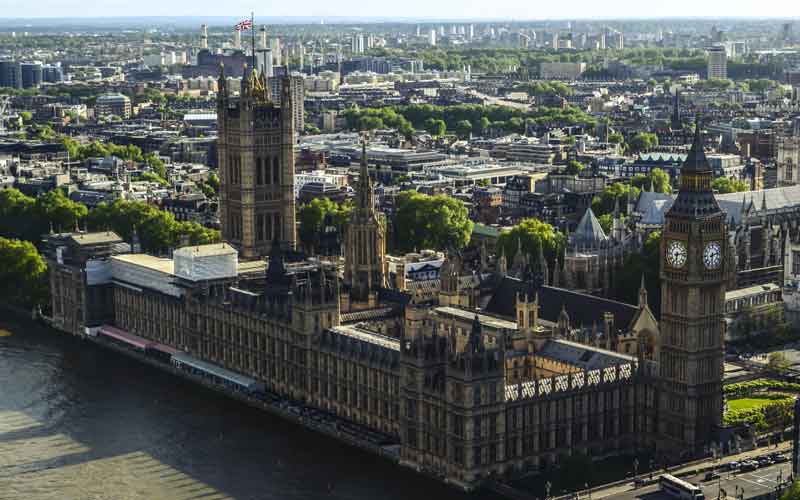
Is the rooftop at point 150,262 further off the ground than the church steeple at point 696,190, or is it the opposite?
the church steeple at point 696,190

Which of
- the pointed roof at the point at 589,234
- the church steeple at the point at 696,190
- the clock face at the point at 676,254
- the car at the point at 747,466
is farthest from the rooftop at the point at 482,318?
the pointed roof at the point at 589,234

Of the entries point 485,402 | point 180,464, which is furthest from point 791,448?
point 180,464

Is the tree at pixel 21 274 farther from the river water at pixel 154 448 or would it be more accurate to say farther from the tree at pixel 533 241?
the tree at pixel 533 241

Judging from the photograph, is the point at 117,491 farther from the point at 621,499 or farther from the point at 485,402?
the point at 621,499

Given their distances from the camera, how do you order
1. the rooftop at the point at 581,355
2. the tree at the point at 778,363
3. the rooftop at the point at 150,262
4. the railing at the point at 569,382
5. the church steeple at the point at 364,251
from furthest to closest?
the rooftop at the point at 150,262 → the church steeple at the point at 364,251 → the tree at the point at 778,363 → the rooftop at the point at 581,355 → the railing at the point at 569,382

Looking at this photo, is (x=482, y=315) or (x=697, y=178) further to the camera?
(x=482, y=315)

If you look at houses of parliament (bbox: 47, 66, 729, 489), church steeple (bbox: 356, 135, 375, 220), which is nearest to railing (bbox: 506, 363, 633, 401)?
houses of parliament (bbox: 47, 66, 729, 489)

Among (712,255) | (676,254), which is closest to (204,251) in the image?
(676,254)
